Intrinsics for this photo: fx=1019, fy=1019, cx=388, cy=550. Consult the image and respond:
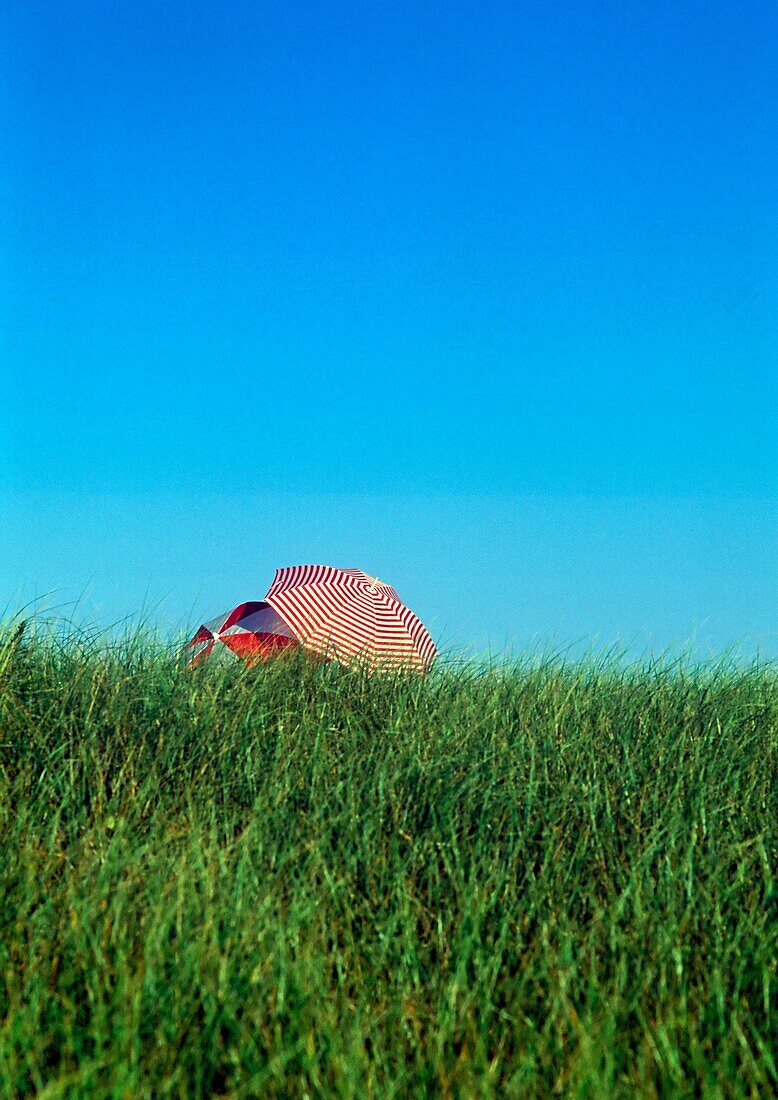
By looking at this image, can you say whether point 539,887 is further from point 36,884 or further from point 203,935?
point 36,884

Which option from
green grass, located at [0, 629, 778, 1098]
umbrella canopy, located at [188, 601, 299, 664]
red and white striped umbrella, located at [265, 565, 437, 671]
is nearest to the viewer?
green grass, located at [0, 629, 778, 1098]

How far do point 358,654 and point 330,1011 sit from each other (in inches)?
106

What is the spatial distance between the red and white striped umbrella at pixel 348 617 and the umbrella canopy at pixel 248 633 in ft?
0.18

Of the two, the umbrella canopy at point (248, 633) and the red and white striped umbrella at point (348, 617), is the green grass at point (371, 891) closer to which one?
the umbrella canopy at point (248, 633)

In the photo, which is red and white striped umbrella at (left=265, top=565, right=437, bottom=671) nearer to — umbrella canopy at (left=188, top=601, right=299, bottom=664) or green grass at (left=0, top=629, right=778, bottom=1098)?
umbrella canopy at (left=188, top=601, right=299, bottom=664)

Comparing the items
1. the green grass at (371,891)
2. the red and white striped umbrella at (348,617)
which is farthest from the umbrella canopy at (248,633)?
the green grass at (371,891)

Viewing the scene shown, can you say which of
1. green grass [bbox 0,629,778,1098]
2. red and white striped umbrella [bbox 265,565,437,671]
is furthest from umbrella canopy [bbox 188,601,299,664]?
green grass [bbox 0,629,778,1098]

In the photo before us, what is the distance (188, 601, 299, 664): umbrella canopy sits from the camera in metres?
5.00

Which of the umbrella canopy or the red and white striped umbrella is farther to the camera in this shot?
the red and white striped umbrella

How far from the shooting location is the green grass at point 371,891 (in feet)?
7.40

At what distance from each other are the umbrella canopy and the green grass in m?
0.52

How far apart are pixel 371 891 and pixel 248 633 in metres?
2.46

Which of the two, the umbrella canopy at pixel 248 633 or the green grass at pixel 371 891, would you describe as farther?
the umbrella canopy at pixel 248 633

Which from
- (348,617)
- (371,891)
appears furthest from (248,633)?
(371,891)
